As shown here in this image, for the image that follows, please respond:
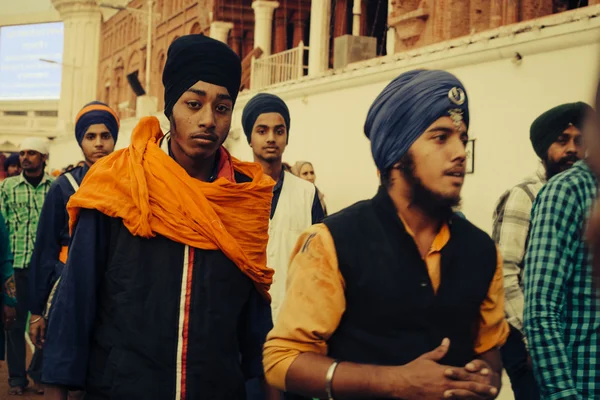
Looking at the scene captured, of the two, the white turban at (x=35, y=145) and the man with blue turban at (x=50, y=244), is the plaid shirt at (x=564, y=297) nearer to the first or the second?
the man with blue turban at (x=50, y=244)

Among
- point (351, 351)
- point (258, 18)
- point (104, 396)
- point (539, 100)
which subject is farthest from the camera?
point (258, 18)

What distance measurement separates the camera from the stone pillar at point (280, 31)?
2574 centimetres

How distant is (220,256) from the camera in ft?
11.1

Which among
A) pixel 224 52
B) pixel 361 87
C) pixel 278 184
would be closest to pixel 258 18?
pixel 361 87

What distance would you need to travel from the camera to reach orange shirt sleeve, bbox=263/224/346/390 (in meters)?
2.45

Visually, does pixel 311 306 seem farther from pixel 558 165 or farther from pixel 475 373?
pixel 558 165

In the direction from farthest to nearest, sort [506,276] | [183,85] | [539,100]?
[539,100] < [506,276] < [183,85]

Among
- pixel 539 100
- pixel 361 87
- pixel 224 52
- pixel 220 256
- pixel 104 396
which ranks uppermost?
pixel 361 87

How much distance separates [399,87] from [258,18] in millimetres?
21313

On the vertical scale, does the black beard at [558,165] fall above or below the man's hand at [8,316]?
above

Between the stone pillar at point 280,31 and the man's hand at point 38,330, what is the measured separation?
2111 cm

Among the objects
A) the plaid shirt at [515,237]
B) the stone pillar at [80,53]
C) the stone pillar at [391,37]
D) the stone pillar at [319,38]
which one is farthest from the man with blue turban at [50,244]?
the stone pillar at [80,53]

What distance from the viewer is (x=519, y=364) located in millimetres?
4426

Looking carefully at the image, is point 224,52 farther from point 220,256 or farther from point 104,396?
point 104,396
